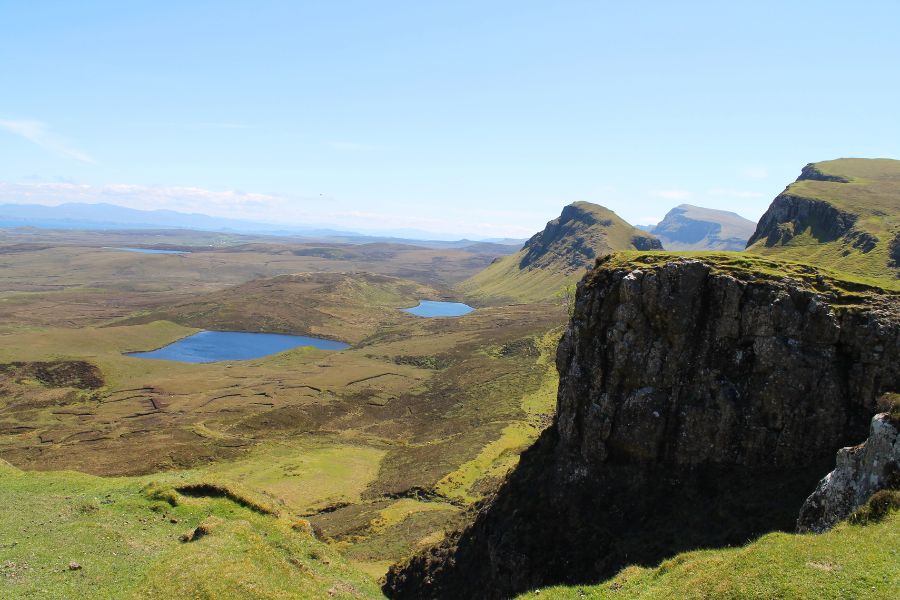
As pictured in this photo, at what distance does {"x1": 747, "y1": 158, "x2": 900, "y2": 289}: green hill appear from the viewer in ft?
428

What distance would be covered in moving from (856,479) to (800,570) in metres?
7.49

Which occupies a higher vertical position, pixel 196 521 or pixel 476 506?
pixel 196 521

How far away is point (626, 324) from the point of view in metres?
41.3

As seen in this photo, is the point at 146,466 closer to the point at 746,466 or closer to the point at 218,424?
the point at 218,424

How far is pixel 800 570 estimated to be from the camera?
73.2ft

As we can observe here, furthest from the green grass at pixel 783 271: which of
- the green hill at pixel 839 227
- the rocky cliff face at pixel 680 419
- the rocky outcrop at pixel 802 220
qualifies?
the rocky outcrop at pixel 802 220

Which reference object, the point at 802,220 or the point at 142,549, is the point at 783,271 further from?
the point at 802,220

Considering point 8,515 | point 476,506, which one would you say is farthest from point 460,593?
point 8,515

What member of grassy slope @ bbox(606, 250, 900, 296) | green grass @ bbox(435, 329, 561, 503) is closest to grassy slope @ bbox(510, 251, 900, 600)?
grassy slope @ bbox(606, 250, 900, 296)

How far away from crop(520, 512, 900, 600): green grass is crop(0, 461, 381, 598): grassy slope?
2068 centimetres

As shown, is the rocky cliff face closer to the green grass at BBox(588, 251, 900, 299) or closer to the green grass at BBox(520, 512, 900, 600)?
the green grass at BBox(588, 251, 900, 299)

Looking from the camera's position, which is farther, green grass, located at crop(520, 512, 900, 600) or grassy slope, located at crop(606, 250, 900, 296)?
grassy slope, located at crop(606, 250, 900, 296)

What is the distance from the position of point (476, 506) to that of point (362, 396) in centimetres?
8539

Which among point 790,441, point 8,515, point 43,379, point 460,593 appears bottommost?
point 43,379
